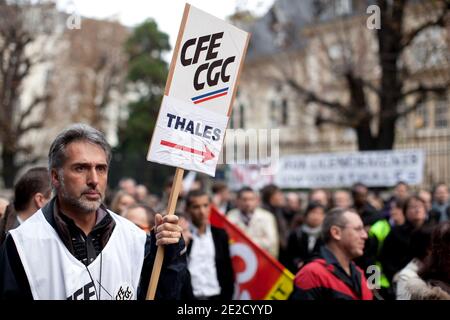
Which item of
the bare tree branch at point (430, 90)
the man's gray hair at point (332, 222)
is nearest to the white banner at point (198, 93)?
the man's gray hair at point (332, 222)

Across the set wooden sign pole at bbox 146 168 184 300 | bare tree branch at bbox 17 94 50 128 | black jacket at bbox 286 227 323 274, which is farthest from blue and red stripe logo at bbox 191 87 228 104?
bare tree branch at bbox 17 94 50 128

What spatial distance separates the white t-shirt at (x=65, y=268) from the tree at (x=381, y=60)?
1401 centimetres

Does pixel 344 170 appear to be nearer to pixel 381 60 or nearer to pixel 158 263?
pixel 381 60

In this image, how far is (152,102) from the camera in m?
39.0

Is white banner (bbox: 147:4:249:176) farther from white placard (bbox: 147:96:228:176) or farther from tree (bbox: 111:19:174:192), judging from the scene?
tree (bbox: 111:19:174:192)

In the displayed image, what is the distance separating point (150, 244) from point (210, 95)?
86 centimetres

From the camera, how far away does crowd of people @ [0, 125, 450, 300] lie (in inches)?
122

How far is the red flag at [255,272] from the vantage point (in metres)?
7.09

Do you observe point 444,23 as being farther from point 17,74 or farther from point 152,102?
point 152,102

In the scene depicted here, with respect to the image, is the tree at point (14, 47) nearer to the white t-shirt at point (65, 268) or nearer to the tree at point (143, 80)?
the tree at point (143, 80)

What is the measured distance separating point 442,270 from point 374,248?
2.99 meters

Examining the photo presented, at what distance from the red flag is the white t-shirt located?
3.92 metres

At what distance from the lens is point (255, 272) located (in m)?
7.28
